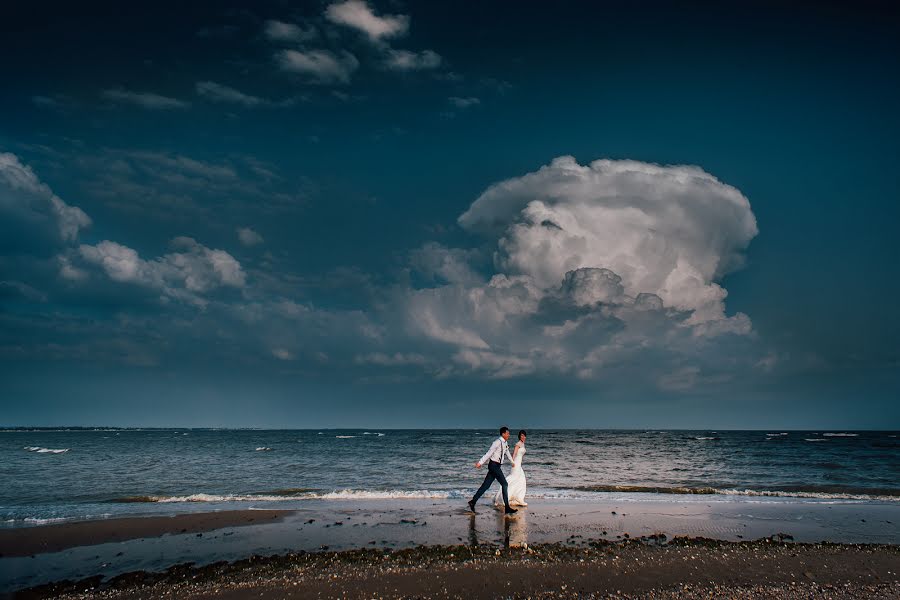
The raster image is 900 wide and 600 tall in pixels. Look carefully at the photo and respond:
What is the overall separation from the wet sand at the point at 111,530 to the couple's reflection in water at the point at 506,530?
7.07 meters

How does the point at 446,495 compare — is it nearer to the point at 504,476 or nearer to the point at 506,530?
the point at 504,476

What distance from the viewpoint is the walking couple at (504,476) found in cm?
1781

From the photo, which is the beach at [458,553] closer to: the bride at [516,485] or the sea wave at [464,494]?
the bride at [516,485]

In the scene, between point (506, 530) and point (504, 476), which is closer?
point (506, 530)

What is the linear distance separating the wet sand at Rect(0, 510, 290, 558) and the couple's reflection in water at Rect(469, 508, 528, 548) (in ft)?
23.2

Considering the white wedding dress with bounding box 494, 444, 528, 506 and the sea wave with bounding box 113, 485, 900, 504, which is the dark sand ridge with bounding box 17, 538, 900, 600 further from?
the sea wave with bounding box 113, 485, 900, 504

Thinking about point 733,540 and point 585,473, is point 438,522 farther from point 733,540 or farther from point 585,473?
point 585,473

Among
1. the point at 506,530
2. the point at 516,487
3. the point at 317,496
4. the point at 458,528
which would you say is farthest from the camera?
the point at 317,496

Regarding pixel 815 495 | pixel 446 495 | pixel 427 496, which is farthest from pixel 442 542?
pixel 815 495

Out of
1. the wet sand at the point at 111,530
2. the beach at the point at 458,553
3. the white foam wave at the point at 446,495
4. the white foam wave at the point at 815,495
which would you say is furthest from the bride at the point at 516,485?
the white foam wave at the point at 815,495

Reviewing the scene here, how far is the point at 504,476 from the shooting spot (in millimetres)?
18156

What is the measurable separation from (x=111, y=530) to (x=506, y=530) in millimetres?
11714

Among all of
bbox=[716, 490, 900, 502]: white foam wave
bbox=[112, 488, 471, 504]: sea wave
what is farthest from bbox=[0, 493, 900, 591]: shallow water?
bbox=[716, 490, 900, 502]: white foam wave

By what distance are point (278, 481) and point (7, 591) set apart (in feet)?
68.0
